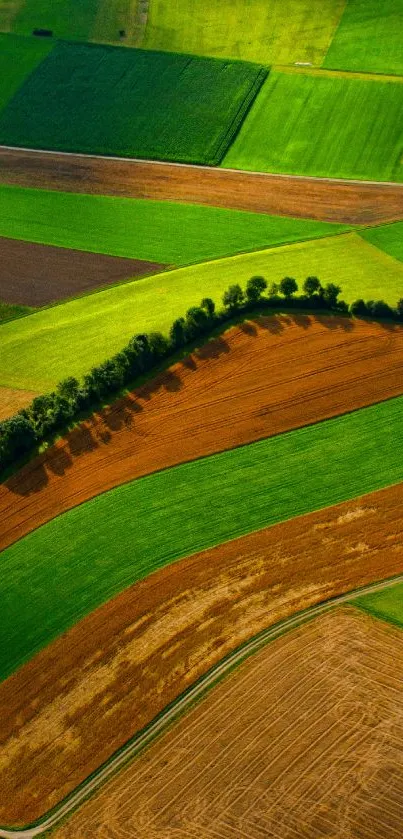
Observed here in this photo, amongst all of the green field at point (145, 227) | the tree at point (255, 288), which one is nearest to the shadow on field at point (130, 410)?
the tree at point (255, 288)

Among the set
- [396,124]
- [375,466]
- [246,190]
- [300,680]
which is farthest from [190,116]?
[300,680]

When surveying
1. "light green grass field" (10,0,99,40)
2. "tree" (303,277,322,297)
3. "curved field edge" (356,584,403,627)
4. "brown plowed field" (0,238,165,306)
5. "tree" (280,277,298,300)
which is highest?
"light green grass field" (10,0,99,40)

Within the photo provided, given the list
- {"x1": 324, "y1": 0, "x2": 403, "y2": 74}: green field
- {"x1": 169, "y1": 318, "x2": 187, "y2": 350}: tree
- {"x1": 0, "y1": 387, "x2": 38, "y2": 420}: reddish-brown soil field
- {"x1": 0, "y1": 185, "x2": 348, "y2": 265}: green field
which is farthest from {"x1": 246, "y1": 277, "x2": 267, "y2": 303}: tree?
{"x1": 324, "y1": 0, "x2": 403, "y2": 74}: green field

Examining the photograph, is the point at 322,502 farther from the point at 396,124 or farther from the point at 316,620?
the point at 396,124

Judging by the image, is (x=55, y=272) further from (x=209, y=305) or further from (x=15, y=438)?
(x=15, y=438)

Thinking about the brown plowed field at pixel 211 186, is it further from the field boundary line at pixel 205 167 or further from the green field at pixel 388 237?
the green field at pixel 388 237

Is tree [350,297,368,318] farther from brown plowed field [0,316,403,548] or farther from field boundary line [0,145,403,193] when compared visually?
field boundary line [0,145,403,193]

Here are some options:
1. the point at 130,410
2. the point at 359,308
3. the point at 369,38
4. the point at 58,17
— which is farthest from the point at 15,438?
the point at 58,17
